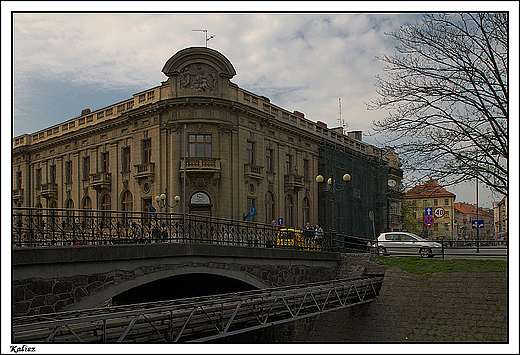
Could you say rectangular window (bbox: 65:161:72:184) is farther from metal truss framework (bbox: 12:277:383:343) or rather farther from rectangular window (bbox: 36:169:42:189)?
metal truss framework (bbox: 12:277:383:343)

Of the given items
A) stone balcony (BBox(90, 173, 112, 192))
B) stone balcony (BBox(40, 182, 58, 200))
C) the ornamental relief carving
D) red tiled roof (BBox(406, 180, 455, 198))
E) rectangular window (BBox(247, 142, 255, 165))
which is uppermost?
the ornamental relief carving

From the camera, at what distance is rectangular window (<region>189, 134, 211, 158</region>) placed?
109ft

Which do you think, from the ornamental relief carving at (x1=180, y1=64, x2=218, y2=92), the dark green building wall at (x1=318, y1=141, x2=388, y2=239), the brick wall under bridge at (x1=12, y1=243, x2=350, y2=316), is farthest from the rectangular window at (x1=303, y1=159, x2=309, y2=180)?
the brick wall under bridge at (x1=12, y1=243, x2=350, y2=316)

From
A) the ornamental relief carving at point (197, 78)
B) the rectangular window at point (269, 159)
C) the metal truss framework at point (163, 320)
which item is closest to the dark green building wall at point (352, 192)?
the rectangular window at point (269, 159)

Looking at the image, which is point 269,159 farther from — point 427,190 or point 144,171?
point 427,190

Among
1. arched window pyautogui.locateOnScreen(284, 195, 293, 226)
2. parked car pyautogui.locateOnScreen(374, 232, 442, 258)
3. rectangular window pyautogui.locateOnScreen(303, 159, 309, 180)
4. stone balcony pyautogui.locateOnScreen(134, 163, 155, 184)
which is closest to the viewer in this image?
parked car pyautogui.locateOnScreen(374, 232, 442, 258)

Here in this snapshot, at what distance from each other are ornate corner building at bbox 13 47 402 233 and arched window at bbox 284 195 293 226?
3.1 inches

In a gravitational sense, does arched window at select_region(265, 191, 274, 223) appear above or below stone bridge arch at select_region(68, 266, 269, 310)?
above

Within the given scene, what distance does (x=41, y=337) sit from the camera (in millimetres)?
9023

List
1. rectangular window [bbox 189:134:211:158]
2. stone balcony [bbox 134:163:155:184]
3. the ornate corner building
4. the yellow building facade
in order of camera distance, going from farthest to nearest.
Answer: stone balcony [bbox 134:163:155:184] < rectangular window [bbox 189:134:211:158] < the ornate corner building < the yellow building facade

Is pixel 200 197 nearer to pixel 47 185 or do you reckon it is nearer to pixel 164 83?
pixel 164 83

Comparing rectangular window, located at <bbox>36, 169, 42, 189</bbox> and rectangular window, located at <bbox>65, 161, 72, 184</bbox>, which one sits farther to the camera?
rectangular window, located at <bbox>36, 169, 42, 189</bbox>

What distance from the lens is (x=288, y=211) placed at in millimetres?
40062

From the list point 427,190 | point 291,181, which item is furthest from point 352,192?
point 427,190
